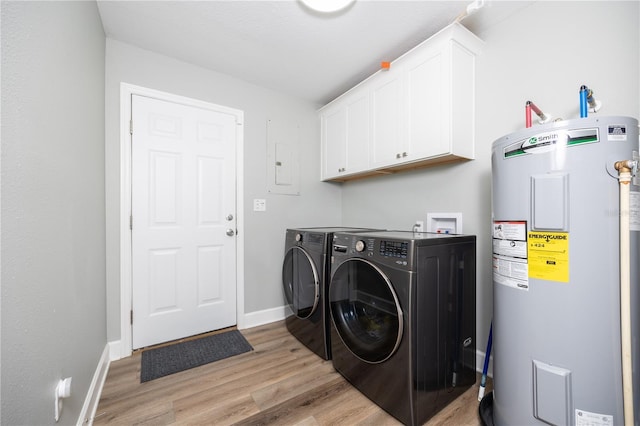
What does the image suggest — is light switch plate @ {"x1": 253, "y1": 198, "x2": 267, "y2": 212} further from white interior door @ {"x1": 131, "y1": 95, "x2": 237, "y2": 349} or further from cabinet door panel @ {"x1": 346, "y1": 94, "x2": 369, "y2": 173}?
cabinet door panel @ {"x1": 346, "y1": 94, "x2": 369, "y2": 173}

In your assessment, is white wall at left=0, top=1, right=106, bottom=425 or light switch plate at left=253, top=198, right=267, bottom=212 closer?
white wall at left=0, top=1, right=106, bottom=425

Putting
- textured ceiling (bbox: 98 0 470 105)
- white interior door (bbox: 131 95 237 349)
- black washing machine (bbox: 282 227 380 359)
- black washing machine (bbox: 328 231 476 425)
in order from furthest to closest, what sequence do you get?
white interior door (bbox: 131 95 237 349) → black washing machine (bbox: 282 227 380 359) → textured ceiling (bbox: 98 0 470 105) → black washing machine (bbox: 328 231 476 425)

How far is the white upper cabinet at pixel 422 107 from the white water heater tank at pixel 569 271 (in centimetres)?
62

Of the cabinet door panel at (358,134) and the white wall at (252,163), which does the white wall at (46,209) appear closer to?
the white wall at (252,163)

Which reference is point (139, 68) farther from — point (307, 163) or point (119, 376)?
point (119, 376)

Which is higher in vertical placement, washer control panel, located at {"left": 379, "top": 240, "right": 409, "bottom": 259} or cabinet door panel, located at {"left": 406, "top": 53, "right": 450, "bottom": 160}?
cabinet door panel, located at {"left": 406, "top": 53, "right": 450, "bottom": 160}

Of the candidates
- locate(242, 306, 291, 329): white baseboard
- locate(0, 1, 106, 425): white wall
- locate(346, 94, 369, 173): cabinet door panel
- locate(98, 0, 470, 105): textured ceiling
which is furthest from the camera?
locate(242, 306, 291, 329): white baseboard

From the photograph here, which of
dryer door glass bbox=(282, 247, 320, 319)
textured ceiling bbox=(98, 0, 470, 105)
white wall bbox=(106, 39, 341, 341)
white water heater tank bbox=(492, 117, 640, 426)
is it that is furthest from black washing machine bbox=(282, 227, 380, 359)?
textured ceiling bbox=(98, 0, 470, 105)

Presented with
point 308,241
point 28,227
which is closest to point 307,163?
point 308,241

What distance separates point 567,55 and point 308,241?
192 centimetres

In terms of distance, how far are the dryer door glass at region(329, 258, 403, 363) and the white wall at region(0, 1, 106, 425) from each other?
4.24 feet

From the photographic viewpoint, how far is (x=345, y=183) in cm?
300

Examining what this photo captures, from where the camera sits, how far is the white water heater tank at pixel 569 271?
36.1 inches

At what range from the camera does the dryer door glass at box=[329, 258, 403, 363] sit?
1316 mm
